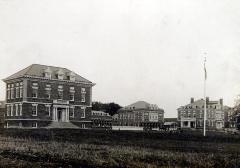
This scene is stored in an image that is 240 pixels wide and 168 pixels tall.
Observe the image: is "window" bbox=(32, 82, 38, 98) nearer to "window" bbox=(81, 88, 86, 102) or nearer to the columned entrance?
the columned entrance

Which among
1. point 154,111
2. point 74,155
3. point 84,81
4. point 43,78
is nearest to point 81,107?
point 84,81

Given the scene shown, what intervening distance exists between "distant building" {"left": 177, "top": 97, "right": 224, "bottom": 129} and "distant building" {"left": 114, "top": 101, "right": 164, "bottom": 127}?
728 cm

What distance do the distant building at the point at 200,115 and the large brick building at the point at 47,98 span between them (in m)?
45.0

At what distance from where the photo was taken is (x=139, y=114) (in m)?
101

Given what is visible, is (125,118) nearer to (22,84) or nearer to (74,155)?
(22,84)

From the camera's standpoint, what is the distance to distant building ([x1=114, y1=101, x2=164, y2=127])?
3949 inches

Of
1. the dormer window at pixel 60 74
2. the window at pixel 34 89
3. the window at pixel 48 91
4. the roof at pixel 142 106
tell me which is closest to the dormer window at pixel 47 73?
the window at pixel 48 91

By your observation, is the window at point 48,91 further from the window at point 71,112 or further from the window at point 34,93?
the window at point 71,112

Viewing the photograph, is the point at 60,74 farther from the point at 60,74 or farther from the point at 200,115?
the point at 200,115

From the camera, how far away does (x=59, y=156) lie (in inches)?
566

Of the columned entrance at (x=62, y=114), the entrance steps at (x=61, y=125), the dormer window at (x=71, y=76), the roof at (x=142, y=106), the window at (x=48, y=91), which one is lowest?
the entrance steps at (x=61, y=125)

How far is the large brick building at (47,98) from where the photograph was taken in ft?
166

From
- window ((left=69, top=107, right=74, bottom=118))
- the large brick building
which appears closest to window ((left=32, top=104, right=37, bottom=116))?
the large brick building

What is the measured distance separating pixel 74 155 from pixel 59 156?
68 centimetres
